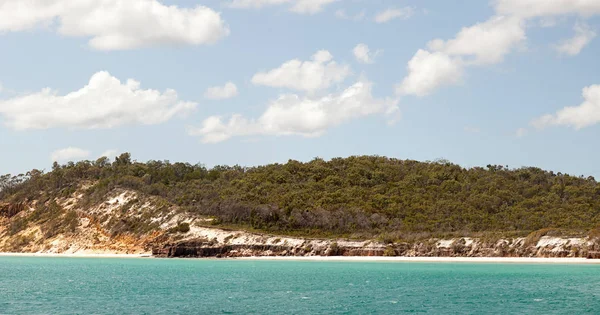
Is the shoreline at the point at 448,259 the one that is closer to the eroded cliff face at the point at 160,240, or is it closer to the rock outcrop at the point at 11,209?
the eroded cliff face at the point at 160,240

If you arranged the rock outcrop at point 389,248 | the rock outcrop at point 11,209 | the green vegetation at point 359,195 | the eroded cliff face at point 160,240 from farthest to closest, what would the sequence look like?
the rock outcrop at point 11,209 < the green vegetation at point 359,195 < the eroded cliff face at point 160,240 < the rock outcrop at point 389,248

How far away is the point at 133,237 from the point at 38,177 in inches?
1903

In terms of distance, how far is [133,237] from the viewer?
11112 centimetres

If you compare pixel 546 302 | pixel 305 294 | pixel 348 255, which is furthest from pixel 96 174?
pixel 546 302

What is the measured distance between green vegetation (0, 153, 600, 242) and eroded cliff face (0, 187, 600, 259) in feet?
6.64

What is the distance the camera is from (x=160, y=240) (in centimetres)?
10525

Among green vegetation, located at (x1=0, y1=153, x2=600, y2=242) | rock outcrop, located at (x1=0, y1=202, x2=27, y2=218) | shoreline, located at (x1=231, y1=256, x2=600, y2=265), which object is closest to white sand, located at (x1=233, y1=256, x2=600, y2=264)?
shoreline, located at (x1=231, y1=256, x2=600, y2=265)

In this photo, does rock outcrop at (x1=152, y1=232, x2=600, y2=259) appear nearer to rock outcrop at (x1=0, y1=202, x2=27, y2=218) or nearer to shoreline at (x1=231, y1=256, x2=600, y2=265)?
shoreline at (x1=231, y1=256, x2=600, y2=265)

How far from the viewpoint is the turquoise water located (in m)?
37.1

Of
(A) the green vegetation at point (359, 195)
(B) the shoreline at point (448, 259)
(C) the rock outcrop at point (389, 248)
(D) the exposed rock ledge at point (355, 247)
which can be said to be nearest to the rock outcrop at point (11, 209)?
(A) the green vegetation at point (359, 195)

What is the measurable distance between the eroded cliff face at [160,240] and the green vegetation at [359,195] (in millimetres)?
2023

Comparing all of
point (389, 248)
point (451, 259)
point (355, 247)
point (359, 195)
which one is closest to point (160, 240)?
point (355, 247)

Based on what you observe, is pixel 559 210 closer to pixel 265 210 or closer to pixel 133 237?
pixel 265 210

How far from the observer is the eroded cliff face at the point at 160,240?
8469 centimetres
